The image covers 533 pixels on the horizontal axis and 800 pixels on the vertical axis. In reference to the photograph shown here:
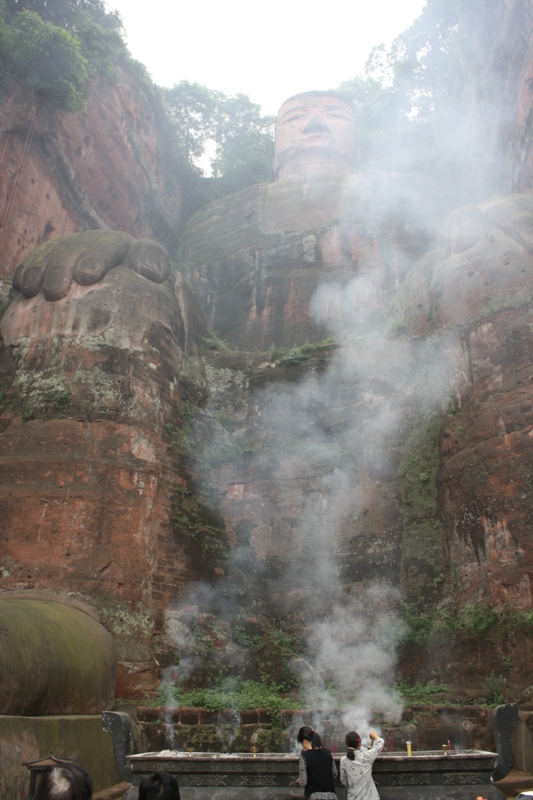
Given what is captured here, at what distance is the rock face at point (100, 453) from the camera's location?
699cm

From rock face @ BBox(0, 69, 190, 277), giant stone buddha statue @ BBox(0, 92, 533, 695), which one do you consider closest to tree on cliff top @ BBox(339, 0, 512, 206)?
giant stone buddha statue @ BBox(0, 92, 533, 695)

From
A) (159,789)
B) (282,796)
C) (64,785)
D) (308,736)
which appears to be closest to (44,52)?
(308,736)

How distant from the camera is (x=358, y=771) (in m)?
4.17

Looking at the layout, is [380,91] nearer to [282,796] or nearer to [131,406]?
[131,406]

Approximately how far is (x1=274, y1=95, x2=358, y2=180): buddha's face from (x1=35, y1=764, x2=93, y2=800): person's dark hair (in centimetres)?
1835

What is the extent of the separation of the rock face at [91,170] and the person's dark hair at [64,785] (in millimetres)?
10179

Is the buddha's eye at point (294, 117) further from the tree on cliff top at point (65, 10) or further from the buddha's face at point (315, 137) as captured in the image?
the tree on cliff top at point (65, 10)

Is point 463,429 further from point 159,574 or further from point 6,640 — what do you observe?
point 6,640

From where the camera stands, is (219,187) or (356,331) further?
(219,187)

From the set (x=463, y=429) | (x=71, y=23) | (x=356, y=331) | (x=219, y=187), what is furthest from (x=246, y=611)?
(x=219, y=187)

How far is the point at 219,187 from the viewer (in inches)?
830

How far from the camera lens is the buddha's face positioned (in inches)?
764

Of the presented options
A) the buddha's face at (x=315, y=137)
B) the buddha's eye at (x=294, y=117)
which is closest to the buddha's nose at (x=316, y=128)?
the buddha's face at (x=315, y=137)

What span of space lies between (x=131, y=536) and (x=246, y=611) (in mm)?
1910
